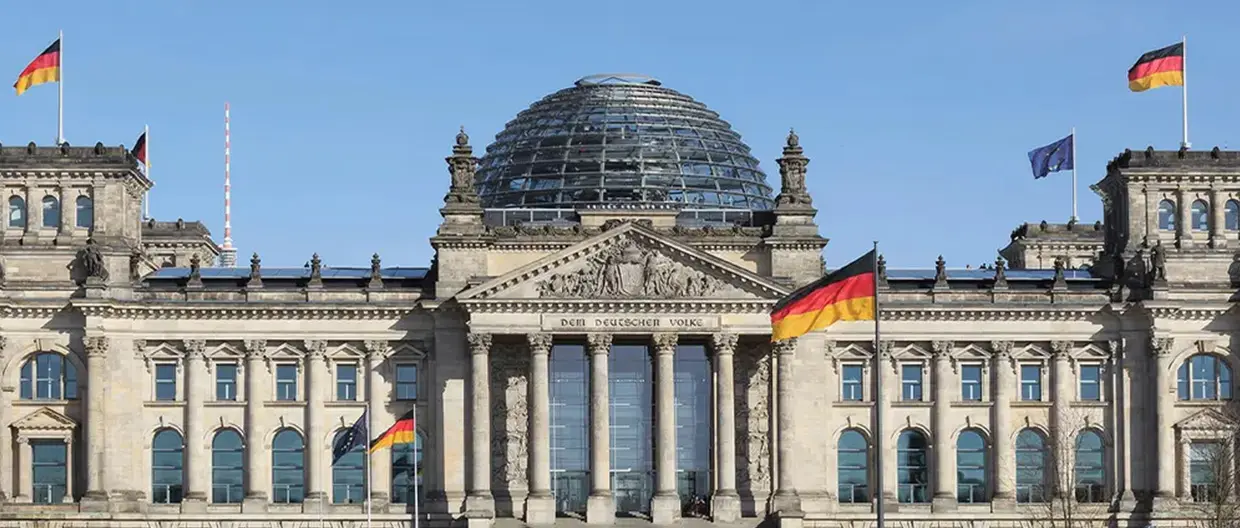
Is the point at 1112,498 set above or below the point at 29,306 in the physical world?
below

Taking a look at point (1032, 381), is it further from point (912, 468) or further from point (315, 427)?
point (315, 427)

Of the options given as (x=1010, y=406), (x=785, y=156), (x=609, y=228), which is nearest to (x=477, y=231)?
(x=609, y=228)

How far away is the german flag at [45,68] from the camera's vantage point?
136 meters

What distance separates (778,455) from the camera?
443 ft

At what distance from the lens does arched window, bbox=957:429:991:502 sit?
13912 cm

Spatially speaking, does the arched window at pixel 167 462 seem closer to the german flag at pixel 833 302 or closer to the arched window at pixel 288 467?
the arched window at pixel 288 467

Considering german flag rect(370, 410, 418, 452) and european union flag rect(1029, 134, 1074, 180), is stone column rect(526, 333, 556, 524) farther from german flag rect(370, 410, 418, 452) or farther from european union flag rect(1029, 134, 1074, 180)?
european union flag rect(1029, 134, 1074, 180)

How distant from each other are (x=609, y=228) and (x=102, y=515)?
27727 mm

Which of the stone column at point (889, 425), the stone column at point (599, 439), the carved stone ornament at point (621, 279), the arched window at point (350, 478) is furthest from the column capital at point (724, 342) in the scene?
the arched window at point (350, 478)

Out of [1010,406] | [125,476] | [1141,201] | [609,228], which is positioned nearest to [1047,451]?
[1010,406]

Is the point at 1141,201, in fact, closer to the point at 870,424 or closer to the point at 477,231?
the point at 870,424

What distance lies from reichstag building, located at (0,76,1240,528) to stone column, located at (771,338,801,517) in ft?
0.48

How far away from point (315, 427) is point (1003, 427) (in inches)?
1329

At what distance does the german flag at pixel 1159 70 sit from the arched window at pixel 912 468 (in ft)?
66.8
